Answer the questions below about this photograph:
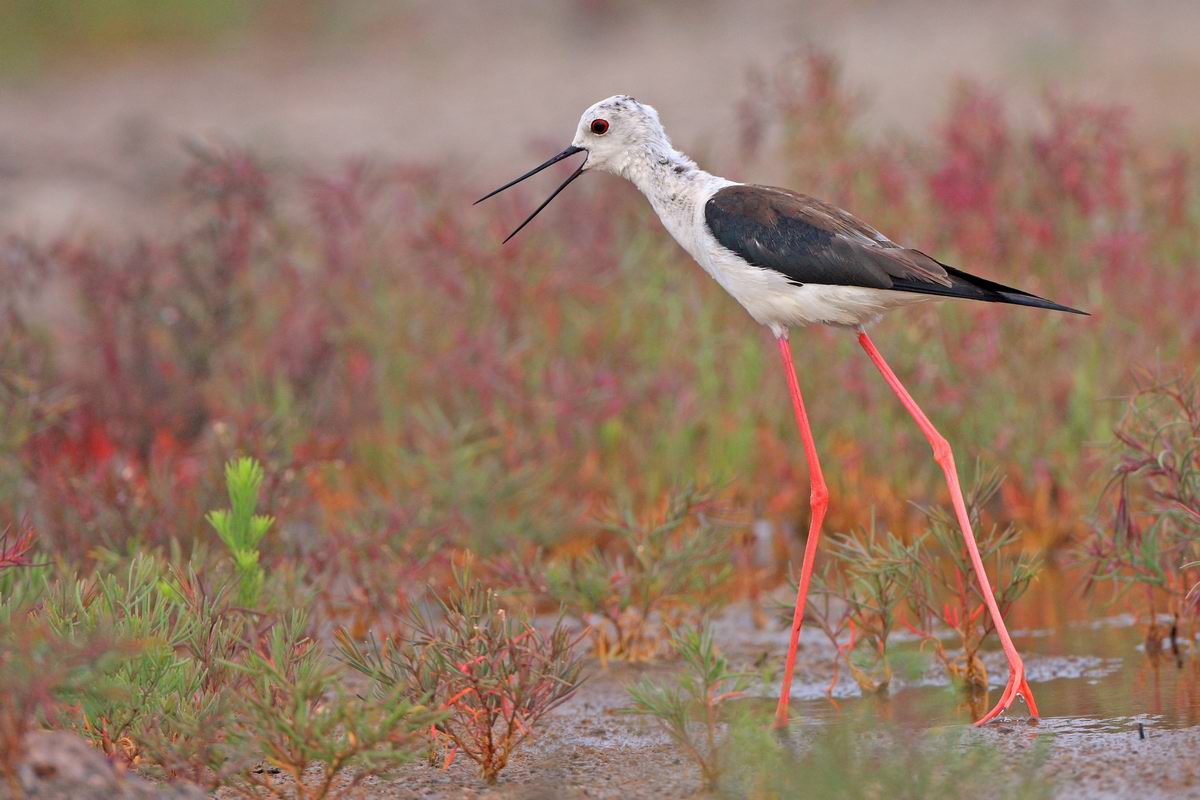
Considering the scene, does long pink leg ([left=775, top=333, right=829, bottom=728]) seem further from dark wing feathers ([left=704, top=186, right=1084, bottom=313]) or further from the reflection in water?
dark wing feathers ([left=704, top=186, right=1084, bottom=313])

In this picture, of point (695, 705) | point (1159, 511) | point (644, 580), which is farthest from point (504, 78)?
point (695, 705)

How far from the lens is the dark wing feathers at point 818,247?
13.7 ft

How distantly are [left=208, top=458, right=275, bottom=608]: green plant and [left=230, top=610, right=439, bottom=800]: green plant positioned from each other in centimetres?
55

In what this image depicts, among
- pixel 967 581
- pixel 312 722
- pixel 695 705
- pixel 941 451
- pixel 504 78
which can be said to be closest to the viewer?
pixel 312 722

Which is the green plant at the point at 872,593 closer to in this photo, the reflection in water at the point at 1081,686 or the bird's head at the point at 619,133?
the reflection in water at the point at 1081,686

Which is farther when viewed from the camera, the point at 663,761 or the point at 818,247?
the point at 818,247

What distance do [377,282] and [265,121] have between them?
7.68m

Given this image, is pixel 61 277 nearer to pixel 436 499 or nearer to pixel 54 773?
pixel 436 499

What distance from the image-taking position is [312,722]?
3246 mm

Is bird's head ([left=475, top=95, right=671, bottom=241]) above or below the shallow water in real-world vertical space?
above

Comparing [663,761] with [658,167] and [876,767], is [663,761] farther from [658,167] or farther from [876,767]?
[658,167]

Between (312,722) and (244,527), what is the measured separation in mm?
1027

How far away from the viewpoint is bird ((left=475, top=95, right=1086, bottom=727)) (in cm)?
414

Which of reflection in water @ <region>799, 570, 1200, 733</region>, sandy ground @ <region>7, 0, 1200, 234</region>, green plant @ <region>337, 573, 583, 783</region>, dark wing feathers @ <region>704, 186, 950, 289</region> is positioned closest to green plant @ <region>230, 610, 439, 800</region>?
green plant @ <region>337, 573, 583, 783</region>
